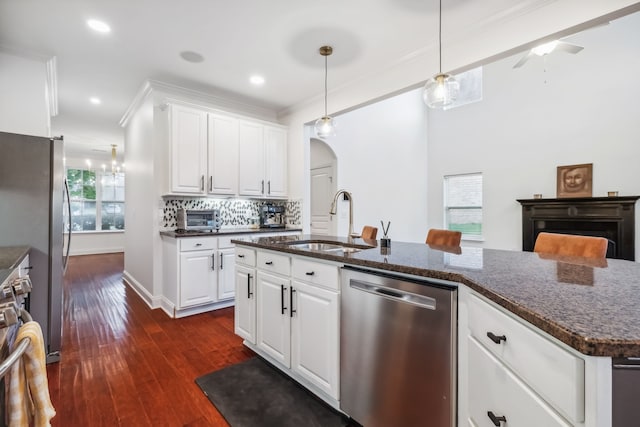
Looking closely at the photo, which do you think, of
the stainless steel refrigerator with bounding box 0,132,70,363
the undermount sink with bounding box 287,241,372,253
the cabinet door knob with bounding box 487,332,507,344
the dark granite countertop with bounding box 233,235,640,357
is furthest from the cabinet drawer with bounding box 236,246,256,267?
the cabinet door knob with bounding box 487,332,507,344

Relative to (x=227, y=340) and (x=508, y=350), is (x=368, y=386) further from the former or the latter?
(x=227, y=340)

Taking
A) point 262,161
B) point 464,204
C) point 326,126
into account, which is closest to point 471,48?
point 326,126

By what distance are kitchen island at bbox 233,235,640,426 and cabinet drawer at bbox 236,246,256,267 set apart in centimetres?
113

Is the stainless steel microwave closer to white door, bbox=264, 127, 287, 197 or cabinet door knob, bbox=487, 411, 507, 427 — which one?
white door, bbox=264, 127, 287, 197

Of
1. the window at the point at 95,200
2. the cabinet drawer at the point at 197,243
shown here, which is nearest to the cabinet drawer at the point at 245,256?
the cabinet drawer at the point at 197,243

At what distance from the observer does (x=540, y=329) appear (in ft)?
2.45

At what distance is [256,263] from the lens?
7.72ft

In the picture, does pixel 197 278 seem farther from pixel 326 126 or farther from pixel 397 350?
pixel 397 350

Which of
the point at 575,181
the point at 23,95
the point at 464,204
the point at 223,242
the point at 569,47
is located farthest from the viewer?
the point at 464,204

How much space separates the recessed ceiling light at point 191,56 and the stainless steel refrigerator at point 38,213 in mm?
1489

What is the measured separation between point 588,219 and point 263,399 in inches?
221

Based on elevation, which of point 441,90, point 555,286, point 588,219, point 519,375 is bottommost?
point 519,375

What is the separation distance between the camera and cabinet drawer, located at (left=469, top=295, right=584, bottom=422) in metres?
0.63

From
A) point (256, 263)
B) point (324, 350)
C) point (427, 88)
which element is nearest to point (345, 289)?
point (324, 350)
